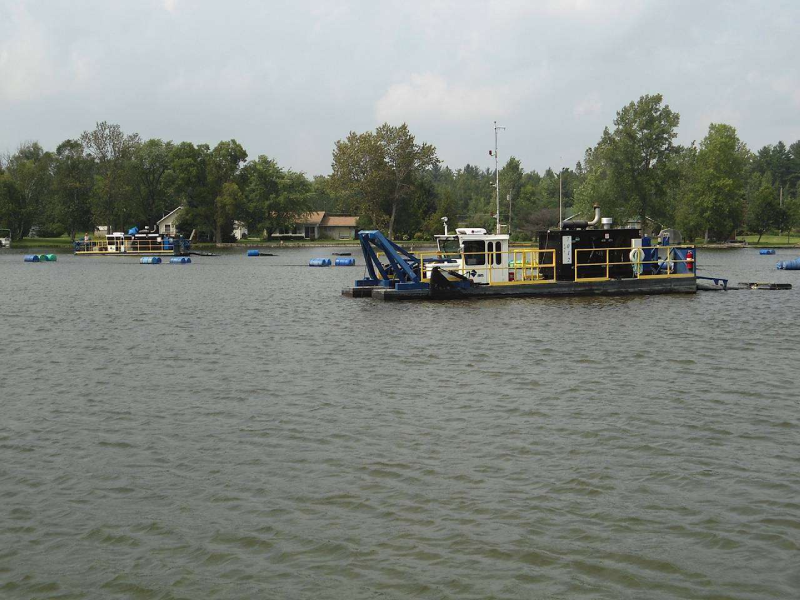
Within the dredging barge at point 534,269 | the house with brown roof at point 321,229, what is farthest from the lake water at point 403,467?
the house with brown roof at point 321,229

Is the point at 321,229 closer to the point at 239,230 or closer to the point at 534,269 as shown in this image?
the point at 239,230

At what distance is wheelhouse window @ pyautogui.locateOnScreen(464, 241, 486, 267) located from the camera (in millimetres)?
41031

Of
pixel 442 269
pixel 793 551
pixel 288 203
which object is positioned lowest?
pixel 793 551

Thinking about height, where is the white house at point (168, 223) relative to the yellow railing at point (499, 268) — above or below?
above

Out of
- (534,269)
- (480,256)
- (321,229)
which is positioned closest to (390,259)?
(480,256)

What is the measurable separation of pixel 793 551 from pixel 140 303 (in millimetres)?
38409

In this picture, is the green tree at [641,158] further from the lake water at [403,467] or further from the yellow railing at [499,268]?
the lake water at [403,467]

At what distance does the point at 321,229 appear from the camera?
544ft

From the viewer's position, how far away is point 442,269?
40781 mm

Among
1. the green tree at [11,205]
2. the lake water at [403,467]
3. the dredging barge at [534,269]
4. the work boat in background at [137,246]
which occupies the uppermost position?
the green tree at [11,205]

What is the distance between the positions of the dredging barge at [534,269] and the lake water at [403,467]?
39.0ft

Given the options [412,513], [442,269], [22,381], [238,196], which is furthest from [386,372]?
[238,196]

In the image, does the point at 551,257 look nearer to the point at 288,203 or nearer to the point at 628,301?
the point at 628,301

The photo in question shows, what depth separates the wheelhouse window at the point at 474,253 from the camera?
41.0 metres
